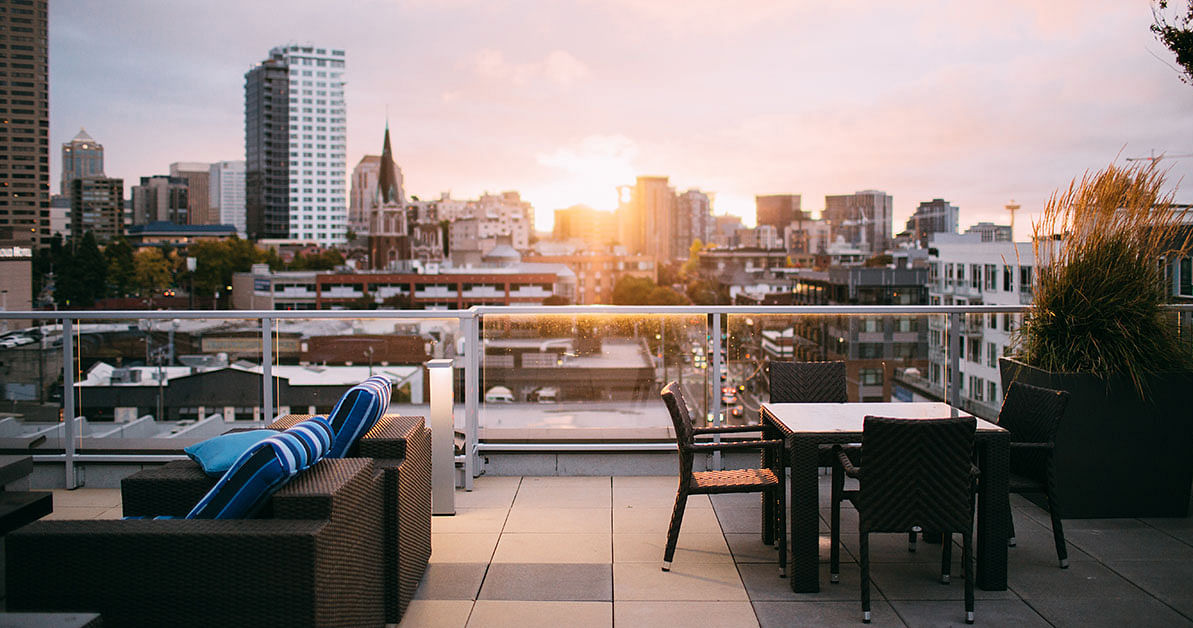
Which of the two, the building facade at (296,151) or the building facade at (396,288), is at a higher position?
the building facade at (296,151)

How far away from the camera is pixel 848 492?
3.19 meters

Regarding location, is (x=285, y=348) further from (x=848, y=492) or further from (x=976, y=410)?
(x=976, y=410)

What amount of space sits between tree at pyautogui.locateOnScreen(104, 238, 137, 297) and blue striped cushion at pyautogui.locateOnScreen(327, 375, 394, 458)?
60.7 m

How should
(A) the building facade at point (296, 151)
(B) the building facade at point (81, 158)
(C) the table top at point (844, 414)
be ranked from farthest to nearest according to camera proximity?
(A) the building facade at point (296, 151)
(B) the building facade at point (81, 158)
(C) the table top at point (844, 414)

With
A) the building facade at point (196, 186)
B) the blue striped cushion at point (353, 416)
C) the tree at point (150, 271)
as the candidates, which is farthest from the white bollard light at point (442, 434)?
the building facade at point (196, 186)

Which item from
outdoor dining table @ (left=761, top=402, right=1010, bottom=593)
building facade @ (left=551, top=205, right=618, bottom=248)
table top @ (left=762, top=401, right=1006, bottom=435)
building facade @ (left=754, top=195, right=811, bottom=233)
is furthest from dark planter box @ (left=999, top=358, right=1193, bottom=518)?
building facade @ (left=551, top=205, right=618, bottom=248)

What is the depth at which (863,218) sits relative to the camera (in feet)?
218

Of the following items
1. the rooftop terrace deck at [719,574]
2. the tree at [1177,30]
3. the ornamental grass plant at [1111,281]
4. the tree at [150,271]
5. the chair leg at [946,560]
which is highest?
the tree at [150,271]

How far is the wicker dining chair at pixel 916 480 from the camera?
9.29ft

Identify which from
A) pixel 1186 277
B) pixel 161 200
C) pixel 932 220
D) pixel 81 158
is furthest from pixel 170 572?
pixel 161 200

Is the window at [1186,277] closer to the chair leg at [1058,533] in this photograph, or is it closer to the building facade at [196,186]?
the chair leg at [1058,533]

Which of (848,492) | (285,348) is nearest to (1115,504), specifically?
(848,492)

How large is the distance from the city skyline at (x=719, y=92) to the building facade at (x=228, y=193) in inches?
227

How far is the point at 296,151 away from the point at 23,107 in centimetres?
10139
